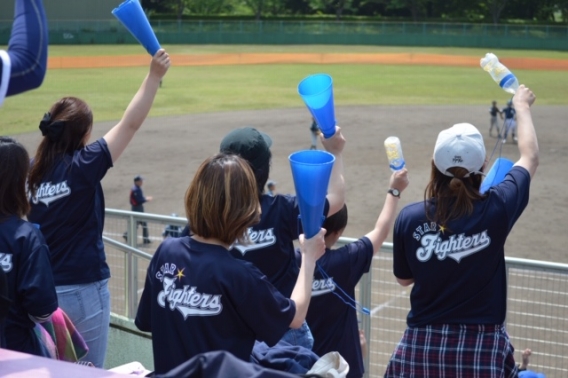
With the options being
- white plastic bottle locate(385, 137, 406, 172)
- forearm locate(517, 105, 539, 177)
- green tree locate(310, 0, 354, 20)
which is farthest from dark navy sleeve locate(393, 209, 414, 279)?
green tree locate(310, 0, 354, 20)

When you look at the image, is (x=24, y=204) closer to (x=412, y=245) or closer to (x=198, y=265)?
(x=198, y=265)

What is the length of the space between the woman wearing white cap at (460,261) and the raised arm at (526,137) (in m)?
0.11

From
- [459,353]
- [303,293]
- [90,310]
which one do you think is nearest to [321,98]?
[303,293]

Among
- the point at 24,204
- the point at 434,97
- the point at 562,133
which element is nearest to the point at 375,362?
the point at 24,204

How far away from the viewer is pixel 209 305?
9.14ft

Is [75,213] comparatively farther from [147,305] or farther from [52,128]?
[147,305]

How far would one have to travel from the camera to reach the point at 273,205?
3746 millimetres

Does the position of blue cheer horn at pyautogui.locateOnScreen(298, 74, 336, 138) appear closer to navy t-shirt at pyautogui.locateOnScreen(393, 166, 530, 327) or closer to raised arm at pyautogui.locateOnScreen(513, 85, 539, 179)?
navy t-shirt at pyautogui.locateOnScreen(393, 166, 530, 327)

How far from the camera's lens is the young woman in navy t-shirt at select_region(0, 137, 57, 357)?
128 inches

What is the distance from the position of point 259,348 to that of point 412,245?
3.00 ft

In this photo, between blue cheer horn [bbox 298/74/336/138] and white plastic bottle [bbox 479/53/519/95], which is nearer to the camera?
blue cheer horn [bbox 298/74/336/138]

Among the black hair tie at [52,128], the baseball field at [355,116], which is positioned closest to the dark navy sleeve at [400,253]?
the black hair tie at [52,128]

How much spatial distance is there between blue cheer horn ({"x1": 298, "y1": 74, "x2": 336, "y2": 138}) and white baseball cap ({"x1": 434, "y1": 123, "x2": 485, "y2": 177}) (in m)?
0.49

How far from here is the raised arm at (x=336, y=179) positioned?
3.69 metres
